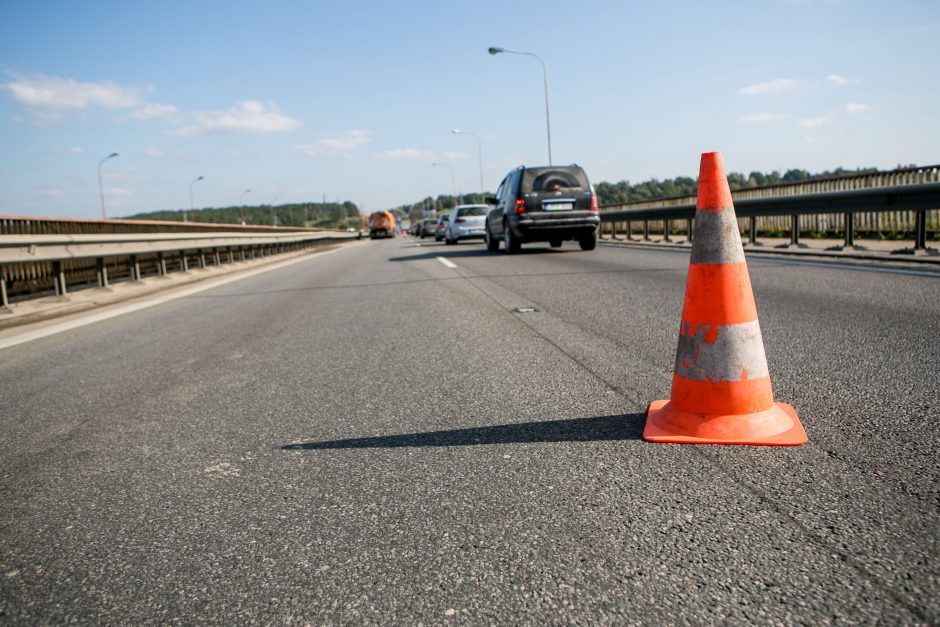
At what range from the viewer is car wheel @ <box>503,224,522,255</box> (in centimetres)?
1639

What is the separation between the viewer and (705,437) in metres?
2.95

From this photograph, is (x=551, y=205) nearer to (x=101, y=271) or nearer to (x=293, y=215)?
(x=101, y=271)

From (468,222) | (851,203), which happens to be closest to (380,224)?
(468,222)

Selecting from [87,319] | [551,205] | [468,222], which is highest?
[551,205]

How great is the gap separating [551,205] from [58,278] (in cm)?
988

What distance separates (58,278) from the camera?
9.54 metres

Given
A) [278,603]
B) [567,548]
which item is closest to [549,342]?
[567,548]

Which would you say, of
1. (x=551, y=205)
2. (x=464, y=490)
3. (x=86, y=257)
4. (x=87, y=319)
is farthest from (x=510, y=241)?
(x=464, y=490)

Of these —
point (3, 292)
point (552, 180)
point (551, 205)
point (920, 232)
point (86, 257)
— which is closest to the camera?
point (3, 292)

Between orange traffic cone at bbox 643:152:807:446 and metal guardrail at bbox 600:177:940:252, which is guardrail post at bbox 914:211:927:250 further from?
orange traffic cone at bbox 643:152:807:446

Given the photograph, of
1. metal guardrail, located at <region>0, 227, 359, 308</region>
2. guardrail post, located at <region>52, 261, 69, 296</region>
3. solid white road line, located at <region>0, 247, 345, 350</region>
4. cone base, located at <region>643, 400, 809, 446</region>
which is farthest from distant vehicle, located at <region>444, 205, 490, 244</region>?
cone base, located at <region>643, 400, 809, 446</region>

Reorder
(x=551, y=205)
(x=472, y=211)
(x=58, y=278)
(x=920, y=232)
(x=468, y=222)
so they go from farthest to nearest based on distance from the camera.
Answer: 1. (x=472, y=211)
2. (x=468, y=222)
3. (x=551, y=205)
4. (x=920, y=232)
5. (x=58, y=278)

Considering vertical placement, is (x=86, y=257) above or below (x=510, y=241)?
above

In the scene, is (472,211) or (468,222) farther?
(472,211)
